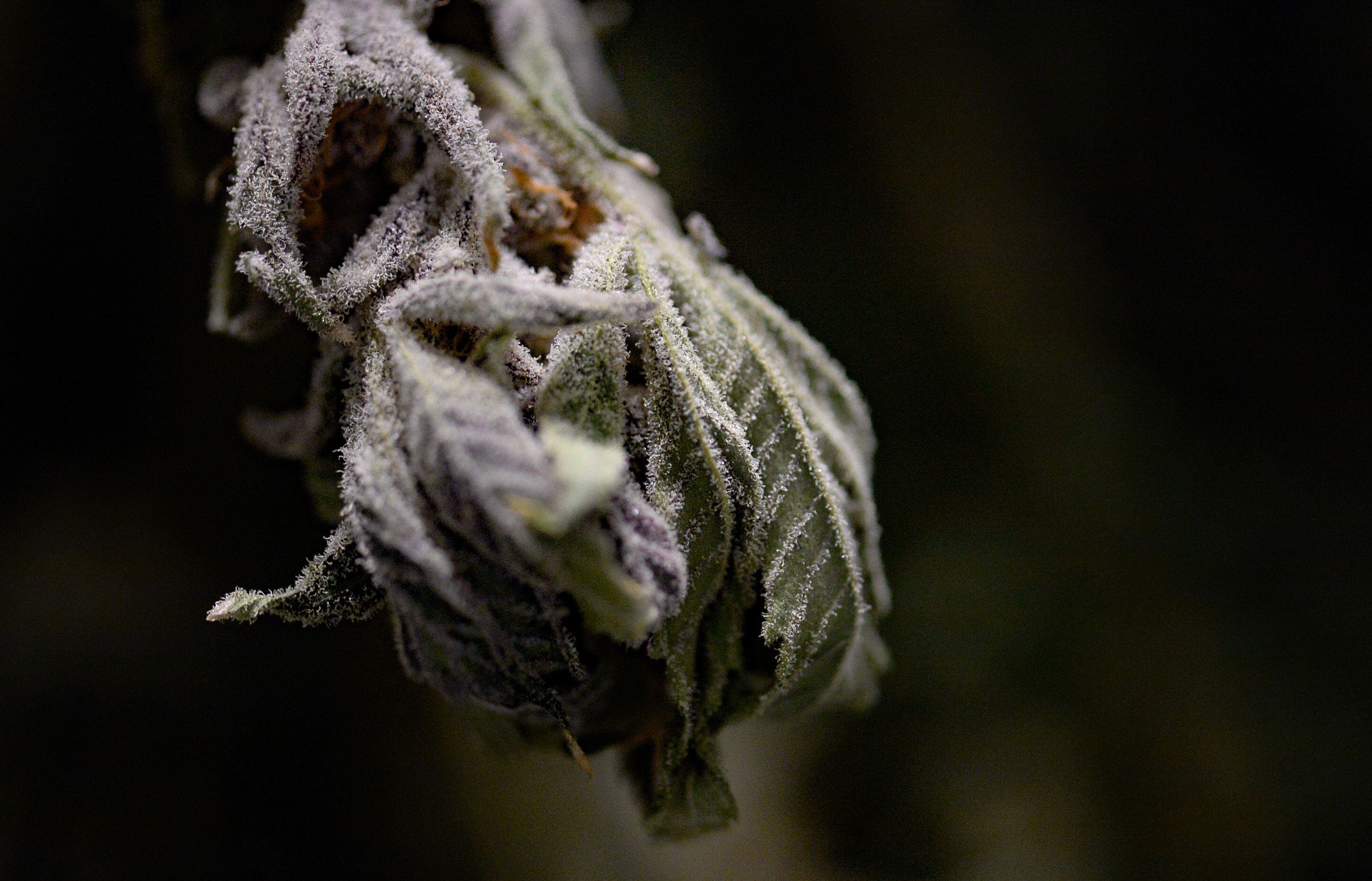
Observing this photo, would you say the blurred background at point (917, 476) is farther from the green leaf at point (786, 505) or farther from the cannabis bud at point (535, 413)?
the green leaf at point (786, 505)

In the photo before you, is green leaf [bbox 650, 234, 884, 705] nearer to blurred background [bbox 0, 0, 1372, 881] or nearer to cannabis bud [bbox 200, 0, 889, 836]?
cannabis bud [bbox 200, 0, 889, 836]

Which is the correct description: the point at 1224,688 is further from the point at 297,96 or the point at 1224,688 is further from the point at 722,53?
the point at 297,96

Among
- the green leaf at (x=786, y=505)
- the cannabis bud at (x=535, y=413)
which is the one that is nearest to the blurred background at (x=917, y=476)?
the cannabis bud at (x=535, y=413)

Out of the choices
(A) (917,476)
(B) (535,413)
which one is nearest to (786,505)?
(B) (535,413)

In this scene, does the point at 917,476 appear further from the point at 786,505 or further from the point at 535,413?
the point at 535,413

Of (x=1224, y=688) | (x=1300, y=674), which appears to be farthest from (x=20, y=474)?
(x=1300, y=674)

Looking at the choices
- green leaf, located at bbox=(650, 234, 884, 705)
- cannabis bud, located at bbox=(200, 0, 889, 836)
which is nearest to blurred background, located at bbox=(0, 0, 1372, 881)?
cannabis bud, located at bbox=(200, 0, 889, 836)
